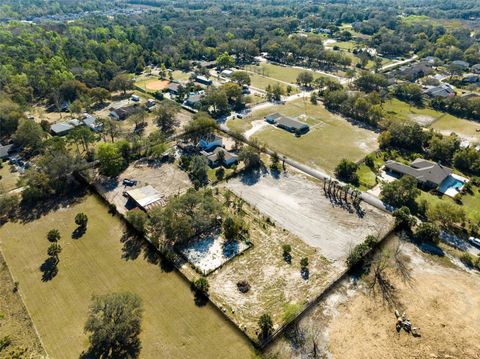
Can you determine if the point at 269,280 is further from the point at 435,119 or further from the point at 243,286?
the point at 435,119

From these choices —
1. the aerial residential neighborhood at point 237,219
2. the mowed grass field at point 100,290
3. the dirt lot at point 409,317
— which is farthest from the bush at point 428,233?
the mowed grass field at point 100,290

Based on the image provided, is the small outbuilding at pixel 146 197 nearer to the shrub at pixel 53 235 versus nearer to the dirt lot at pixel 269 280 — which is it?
the shrub at pixel 53 235

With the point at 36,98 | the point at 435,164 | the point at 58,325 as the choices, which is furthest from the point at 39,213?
the point at 435,164

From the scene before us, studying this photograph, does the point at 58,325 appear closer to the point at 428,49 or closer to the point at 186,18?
the point at 428,49

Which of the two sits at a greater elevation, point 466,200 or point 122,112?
point 122,112

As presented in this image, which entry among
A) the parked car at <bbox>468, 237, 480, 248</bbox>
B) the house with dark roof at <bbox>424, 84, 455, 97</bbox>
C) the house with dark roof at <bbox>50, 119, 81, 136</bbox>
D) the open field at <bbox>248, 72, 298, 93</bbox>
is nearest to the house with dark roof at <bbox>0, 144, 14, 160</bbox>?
the house with dark roof at <bbox>50, 119, 81, 136</bbox>

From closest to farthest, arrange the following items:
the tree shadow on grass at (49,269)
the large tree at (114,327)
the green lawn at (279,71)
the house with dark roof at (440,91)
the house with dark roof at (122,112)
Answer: the large tree at (114,327)
the tree shadow on grass at (49,269)
the house with dark roof at (122,112)
the house with dark roof at (440,91)
the green lawn at (279,71)

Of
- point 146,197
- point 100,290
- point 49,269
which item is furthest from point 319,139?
point 49,269
